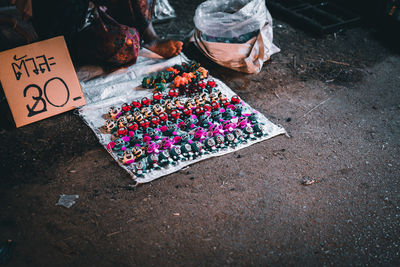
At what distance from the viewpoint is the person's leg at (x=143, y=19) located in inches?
105

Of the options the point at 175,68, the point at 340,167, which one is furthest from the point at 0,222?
the point at 340,167

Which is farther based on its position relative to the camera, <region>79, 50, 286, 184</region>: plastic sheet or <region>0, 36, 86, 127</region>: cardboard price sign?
<region>0, 36, 86, 127</region>: cardboard price sign

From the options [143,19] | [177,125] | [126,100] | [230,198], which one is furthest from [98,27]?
[230,198]

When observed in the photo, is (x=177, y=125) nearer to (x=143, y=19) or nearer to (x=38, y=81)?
(x=38, y=81)

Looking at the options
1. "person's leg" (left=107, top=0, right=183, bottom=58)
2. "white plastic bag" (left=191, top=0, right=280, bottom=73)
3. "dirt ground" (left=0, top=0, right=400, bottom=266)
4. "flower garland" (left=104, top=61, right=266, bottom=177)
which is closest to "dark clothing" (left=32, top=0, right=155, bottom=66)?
"person's leg" (left=107, top=0, right=183, bottom=58)

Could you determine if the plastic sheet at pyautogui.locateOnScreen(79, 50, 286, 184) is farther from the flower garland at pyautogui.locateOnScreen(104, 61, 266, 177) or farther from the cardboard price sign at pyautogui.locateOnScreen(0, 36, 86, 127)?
the cardboard price sign at pyautogui.locateOnScreen(0, 36, 86, 127)

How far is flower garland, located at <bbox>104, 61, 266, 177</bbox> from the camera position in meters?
1.98

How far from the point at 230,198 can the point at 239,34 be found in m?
1.66

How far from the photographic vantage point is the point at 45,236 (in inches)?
62.0

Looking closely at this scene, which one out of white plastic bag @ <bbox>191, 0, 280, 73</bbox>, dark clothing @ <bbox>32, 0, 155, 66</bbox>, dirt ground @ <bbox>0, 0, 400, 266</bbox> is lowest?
dirt ground @ <bbox>0, 0, 400, 266</bbox>

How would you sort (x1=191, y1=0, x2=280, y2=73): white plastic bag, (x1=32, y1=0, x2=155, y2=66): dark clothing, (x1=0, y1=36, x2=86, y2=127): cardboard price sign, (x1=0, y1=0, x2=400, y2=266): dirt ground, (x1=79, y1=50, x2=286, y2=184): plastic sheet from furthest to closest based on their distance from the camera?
(x1=191, y1=0, x2=280, y2=73): white plastic bag, (x1=32, y1=0, x2=155, y2=66): dark clothing, (x1=0, y1=36, x2=86, y2=127): cardboard price sign, (x1=79, y1=50, x2=286, y2=184): plastic sheet, (x1=0, y1=0, x2=400, y2=266): dirt ground

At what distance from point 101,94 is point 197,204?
A: 1325mm

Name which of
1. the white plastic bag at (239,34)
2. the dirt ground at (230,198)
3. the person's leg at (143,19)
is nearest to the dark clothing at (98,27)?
the person's leg at (143,19)

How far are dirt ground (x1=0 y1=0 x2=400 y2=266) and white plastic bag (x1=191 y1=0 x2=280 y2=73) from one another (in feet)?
1.54
